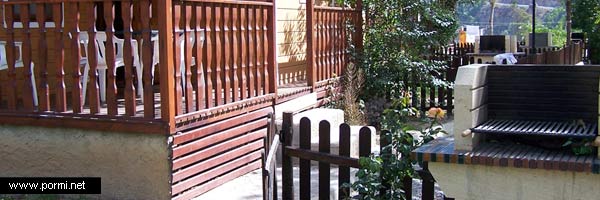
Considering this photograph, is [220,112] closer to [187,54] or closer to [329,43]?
[187,54]

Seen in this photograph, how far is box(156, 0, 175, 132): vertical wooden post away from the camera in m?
5.36

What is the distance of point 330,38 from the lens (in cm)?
948

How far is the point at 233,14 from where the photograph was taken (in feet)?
21.3

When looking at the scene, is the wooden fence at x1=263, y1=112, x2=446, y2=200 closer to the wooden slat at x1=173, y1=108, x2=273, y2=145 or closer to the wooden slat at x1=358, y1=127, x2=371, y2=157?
the wooden slat at x1=358, y1=127, x2=371, y2=157

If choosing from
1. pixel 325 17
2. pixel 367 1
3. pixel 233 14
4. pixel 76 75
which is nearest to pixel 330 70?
pixel 325 17

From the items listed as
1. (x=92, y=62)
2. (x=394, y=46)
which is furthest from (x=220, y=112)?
(x=394, y=46)

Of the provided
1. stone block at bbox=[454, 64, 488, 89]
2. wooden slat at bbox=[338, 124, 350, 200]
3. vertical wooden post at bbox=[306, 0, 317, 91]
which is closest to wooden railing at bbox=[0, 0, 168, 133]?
wooden slat at bbox=[338, 124, 350, 200]

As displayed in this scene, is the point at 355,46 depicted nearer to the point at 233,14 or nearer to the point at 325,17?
the point at 325,17

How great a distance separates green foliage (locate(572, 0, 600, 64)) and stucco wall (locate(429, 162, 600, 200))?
682 inches

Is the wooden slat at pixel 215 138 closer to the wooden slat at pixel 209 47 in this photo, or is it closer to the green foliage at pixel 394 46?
the wooden slat at pixel 209 47

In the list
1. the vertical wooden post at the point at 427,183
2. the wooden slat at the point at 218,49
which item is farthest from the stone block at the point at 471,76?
the wooden slat at the point at 218,49

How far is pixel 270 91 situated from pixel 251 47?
0.61 m

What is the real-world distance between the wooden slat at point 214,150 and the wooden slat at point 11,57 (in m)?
1.68

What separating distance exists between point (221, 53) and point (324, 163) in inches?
72.6
